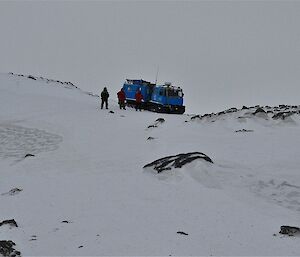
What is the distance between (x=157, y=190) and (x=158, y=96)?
25315mm

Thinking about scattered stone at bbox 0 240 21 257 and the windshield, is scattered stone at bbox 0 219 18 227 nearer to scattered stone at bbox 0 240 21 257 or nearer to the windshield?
scattered stone at bbox 0 240 21 257

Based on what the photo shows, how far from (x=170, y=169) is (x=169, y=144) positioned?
481 cm

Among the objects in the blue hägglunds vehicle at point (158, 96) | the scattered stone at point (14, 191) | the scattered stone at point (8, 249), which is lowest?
the scattered stone at point (8, 249)

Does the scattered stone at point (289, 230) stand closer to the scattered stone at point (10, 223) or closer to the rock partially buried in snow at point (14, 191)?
the scattered stone at point (10, 223)

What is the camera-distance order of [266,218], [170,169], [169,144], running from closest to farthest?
1. [266,218]
2. [170,169]
3. [169,144]

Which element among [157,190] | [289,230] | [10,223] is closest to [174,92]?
[157,190]

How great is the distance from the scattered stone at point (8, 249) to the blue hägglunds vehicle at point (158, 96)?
2859 centimetres

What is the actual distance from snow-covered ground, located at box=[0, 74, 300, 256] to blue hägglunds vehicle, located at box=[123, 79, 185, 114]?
14.0m

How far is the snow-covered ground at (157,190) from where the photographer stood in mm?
8531

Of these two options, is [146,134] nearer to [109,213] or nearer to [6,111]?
[109,213]

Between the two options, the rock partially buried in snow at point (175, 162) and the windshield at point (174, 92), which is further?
the windshield at point (174, 92)

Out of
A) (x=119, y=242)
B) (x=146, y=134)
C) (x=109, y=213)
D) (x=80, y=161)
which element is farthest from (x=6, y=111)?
(x=119, y=242)

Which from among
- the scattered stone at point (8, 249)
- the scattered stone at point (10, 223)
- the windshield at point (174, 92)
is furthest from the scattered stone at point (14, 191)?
the windshield at point (174, 92)

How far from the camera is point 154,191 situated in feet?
38.7
